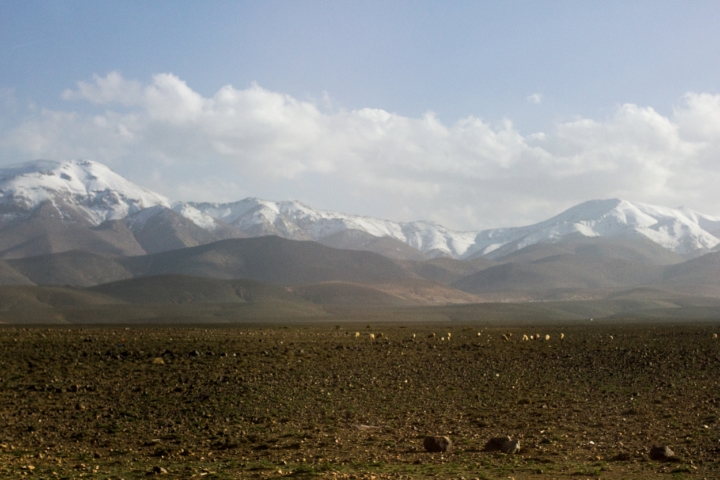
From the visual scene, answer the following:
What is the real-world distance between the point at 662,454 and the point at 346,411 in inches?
349

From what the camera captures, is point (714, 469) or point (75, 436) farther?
point (75, 436)

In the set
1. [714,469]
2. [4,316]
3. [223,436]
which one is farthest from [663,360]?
[4,316]

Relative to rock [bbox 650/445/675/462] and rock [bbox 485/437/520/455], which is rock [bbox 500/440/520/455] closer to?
rock [bbox 485/437/520/455]

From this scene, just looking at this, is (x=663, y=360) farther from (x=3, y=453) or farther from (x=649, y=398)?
(x=3, y=453)

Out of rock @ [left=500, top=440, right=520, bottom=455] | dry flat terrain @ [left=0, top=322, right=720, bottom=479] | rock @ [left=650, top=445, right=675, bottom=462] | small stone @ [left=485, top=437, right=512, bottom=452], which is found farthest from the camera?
small stone @ [left=485, top=437, right=512, bottom=452]

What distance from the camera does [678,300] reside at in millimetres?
181125

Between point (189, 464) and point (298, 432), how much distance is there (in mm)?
4192

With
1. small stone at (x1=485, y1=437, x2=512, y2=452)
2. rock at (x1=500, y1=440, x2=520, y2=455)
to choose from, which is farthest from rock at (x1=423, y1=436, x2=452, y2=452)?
rock at (x1=500, y1=440, x2=520, y2=455)

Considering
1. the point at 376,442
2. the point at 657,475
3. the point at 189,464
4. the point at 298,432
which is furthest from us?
the point at 298,432

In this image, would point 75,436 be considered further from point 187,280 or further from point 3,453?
point 187,280

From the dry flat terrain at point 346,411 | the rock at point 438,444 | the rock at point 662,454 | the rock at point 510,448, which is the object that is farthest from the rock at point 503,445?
the rock at point 662,454

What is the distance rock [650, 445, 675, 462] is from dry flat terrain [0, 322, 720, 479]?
175 mm

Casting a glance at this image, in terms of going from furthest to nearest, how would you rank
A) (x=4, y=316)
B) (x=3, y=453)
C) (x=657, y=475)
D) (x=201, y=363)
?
1. (x=4, y=316)
2. (x=201, y=363)
3. (x=3, y=453)
4. (x=657, y=475)

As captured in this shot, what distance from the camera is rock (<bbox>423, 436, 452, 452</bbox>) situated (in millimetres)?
16781
